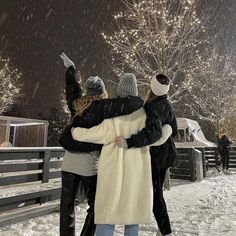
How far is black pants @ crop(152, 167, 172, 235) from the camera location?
13.4ft

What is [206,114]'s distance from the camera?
3441cm

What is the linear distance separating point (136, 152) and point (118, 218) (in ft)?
2.14

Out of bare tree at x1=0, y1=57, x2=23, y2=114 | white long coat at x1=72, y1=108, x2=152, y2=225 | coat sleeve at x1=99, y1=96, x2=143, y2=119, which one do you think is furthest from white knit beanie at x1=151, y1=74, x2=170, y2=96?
bare tree at x1=0, y1=57, x2=23, y2=114

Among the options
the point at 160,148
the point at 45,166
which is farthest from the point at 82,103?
the point at 45,166

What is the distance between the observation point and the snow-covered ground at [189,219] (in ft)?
16.4

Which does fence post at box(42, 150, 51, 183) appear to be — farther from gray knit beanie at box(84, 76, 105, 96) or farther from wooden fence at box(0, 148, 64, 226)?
gray knit beanie at box(84, 76, 105, 96)

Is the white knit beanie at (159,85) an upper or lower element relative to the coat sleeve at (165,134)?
upper

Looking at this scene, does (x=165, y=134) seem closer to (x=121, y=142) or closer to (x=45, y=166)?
(x=121, y=142)

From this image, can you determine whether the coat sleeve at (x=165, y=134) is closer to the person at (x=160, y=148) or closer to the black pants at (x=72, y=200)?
the person at (x=160, y=148)

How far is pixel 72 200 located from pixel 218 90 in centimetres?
2801

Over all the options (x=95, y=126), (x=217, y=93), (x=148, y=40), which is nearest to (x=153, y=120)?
(x=95, y=126)

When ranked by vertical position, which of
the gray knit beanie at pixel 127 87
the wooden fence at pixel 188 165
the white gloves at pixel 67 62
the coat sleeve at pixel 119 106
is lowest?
the wooden fence at pixel 188 165

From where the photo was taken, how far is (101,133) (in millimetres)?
3395

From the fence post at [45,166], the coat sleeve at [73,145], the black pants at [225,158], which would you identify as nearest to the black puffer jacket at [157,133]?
the coat sleeve at [73,145]
